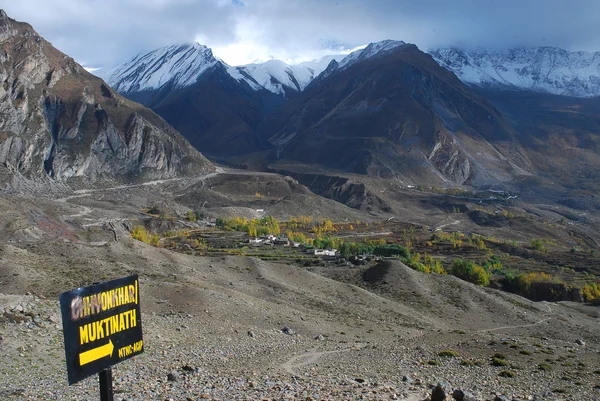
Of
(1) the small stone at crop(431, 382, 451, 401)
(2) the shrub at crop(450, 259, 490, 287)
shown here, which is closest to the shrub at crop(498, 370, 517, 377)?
(1) the small stone at crop(431, 382, 451, 401)

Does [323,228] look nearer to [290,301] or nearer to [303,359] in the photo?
[290,301]

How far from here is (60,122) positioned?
171000 millimetres

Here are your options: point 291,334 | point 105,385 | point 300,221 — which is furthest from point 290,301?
point 300,221

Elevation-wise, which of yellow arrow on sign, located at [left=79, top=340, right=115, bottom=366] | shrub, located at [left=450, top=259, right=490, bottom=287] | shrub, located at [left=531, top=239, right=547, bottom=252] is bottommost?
shrub, located at [left=531, top=239, right=547, bottom=252]

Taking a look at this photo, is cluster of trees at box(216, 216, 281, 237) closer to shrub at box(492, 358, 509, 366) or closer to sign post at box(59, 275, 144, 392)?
shrub at box(492, 358, 509, 366)

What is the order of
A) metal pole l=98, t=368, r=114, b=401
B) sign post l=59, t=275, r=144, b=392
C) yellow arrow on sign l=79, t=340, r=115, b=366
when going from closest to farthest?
sign post l=59, t=275, r=144, b=392 < yellow arrow on sign l=79, t=340, r=115, b=366 < metal pole l=98, t=368, r=114, b=401

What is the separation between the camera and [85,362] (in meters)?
12.2

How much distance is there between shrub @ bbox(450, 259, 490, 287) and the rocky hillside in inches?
4669

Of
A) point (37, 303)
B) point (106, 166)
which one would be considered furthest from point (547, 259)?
point (106, 166)

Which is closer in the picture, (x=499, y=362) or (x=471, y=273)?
(x=499, y=362)

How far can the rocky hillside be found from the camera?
158812 millimetres

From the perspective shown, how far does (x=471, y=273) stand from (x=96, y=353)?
7373 centimetres

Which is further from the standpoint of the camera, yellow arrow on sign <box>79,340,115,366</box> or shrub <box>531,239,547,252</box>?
shrub <box>531,239,547,252</box>

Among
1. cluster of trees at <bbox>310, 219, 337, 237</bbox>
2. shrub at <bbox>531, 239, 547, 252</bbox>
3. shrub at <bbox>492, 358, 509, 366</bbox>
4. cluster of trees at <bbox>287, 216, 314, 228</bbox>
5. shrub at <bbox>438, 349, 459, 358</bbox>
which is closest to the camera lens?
shrub at <bbox>492, 358, 509, 366</bbox>
